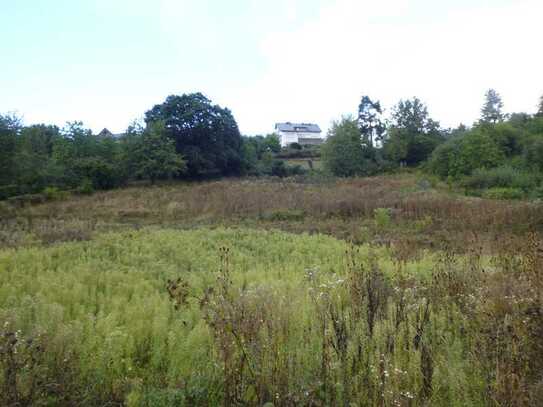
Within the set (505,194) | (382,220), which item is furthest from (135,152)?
(505,194)

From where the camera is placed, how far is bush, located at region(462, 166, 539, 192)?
887 inches

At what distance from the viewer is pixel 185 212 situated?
674 inches

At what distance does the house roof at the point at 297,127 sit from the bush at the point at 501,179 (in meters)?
52.5

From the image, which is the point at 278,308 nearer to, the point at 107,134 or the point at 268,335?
the point at 268,335

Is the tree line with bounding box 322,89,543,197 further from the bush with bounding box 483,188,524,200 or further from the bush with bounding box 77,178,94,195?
the bush with bounding box 77,178,94,195

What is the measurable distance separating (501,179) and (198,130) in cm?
2289

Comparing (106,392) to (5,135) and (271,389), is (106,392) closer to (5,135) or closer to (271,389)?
(271,389)

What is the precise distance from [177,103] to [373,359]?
115ft

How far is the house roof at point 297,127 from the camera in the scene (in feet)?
250

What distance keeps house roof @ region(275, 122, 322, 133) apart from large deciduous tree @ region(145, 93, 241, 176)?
40.7 meters

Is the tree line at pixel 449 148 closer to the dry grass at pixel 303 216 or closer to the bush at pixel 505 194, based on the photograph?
the bush at pixel 505 194

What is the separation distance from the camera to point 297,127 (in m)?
76.4

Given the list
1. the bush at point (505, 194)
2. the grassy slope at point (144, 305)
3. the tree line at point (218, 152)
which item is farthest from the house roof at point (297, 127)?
the grassy slope at point (144, 305)

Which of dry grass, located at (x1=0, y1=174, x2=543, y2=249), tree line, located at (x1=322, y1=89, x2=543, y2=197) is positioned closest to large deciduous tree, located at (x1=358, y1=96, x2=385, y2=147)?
tree line, located at (x1=322, y1=89, x2=543, y2=197)
